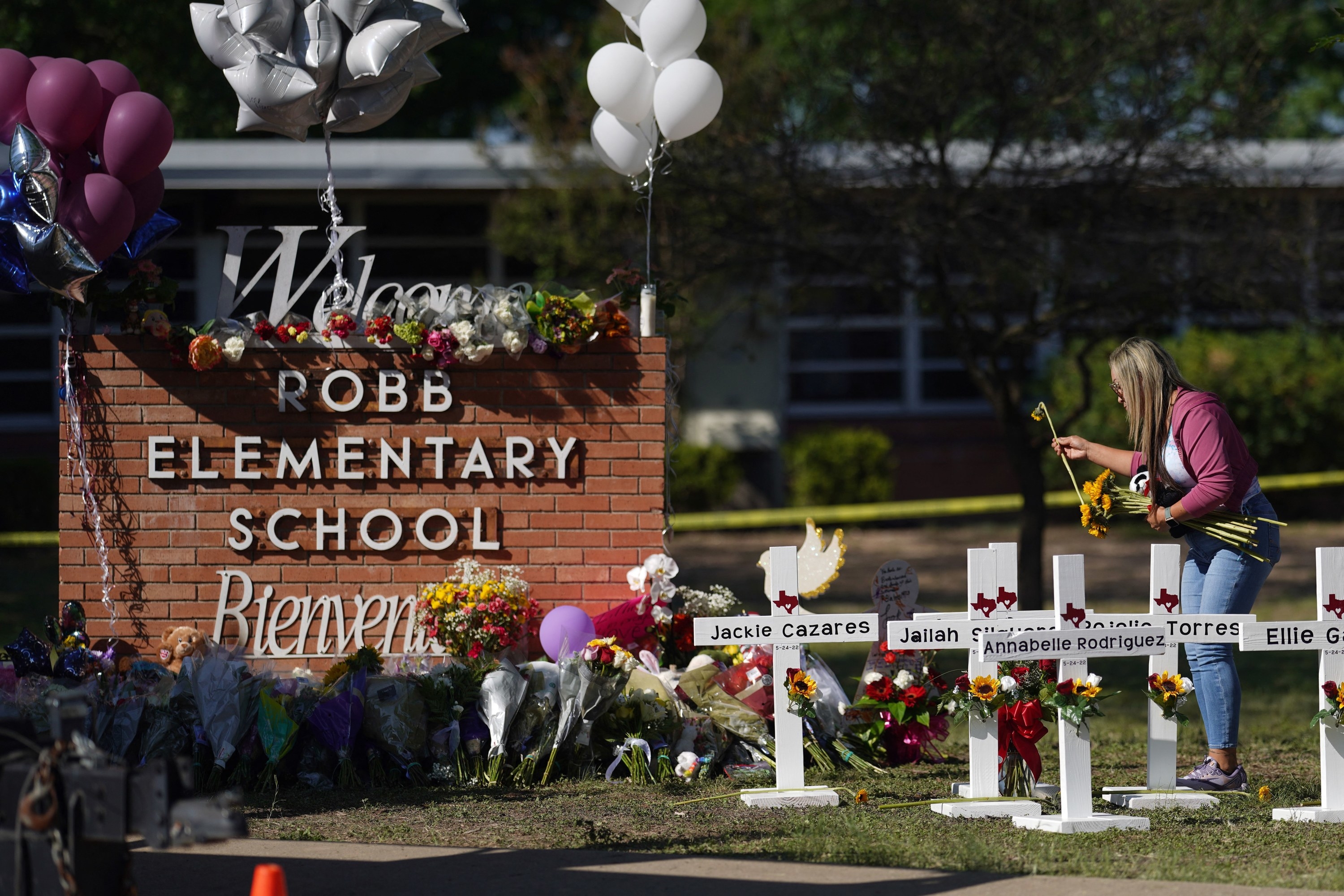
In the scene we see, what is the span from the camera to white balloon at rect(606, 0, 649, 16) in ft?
22.6

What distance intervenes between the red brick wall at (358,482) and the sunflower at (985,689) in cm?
216

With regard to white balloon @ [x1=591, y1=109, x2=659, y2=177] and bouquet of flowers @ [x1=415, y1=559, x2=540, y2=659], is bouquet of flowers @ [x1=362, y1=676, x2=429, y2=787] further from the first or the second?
white balloon @ [x1=591, y1=109, x2=659, y2=177]

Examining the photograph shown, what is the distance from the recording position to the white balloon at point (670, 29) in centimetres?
673

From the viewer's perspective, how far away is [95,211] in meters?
5.79

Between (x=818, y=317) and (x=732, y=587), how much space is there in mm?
5720

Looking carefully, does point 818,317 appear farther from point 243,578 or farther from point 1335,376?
point 243,578

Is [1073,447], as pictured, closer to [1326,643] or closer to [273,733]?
[1326,643]

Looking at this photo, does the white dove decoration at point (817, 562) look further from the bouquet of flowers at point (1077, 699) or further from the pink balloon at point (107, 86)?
the pink balloon at point (107, 86)

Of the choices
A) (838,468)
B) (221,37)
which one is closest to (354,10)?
(221,37)

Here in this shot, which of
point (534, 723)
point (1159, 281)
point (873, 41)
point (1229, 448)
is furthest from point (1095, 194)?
point (534, 723)

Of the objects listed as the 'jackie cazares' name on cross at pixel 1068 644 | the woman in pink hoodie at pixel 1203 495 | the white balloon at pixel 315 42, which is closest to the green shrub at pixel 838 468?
the white balloon at pixel 315 42

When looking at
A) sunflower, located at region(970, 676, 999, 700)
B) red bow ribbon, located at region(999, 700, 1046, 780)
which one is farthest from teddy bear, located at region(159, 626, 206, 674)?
red bow ribbon, located at region(999, 700, 1046, 780)

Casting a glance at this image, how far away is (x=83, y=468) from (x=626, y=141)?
10.8 ft

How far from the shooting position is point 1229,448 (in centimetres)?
516
